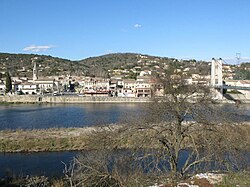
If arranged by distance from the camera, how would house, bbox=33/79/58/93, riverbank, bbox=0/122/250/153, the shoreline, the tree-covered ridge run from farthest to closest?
1. the tree-covered ridge
2. house, bbox=33/79/58/93
3. the shoreline
4. riverbank, bbox=0/122/250/153

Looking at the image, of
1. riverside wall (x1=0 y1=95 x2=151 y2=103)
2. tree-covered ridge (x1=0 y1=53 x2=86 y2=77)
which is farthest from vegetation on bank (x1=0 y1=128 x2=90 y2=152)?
tree-covered ridge (x1=0 y1=53 x2=86 y2=77)

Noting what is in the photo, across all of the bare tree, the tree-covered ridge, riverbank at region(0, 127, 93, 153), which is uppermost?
the tree-covered ridge

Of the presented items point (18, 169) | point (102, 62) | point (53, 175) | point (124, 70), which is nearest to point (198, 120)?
point (53, 175)

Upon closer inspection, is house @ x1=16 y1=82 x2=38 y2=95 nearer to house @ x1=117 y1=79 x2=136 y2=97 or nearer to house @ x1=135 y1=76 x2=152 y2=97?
house @ x1=117 y1=79 x2=136 y2=97

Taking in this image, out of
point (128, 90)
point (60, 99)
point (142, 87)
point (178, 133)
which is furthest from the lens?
point (128, 90)

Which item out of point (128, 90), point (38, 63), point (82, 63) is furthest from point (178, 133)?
point (82, 63)

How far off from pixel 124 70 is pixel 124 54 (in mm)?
34455

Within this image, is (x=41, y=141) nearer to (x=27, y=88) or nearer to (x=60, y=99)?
(x=60, y=99)

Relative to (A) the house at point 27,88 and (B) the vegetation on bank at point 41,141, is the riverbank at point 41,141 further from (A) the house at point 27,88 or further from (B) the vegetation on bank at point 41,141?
(A) the house at point 27,88

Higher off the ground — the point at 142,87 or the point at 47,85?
the point at 47,85

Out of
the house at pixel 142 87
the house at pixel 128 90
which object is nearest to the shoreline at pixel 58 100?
the house at pixel 142 87

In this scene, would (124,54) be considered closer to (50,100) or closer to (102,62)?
(102,62)

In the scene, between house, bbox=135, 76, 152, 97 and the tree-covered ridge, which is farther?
the tree-covered ridge

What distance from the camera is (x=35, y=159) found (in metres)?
9.71
